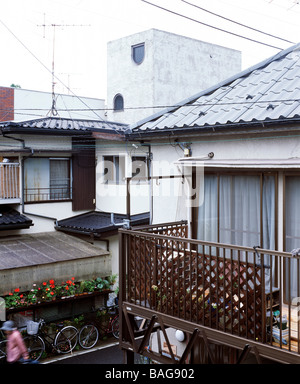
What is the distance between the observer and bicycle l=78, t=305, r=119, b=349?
16.1 metres

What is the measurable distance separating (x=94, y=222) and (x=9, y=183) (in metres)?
4.09

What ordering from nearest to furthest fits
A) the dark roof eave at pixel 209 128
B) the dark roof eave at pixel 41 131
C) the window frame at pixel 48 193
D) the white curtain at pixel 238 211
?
the dark roof eave at pixel 209 128 < the white curtain at pixel 238 211 < the dark roof eave at pixel 41 131 < the window frame at pixel 48 193

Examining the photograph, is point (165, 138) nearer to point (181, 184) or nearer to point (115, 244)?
point (181, 184)

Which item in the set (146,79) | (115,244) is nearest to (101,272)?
(115,244)

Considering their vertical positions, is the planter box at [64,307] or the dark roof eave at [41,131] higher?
the dark roof eave at [41,131]

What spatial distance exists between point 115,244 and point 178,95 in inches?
538

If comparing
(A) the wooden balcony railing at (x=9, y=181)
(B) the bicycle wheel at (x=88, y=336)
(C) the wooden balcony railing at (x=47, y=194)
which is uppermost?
(A) the wooden balcony railing at (x=9, y=181)

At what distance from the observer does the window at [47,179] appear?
742 inches

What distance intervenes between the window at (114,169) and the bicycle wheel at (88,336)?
6741 mm

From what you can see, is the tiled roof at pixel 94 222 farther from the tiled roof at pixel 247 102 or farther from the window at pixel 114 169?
the tiled roof at pixel 247 102

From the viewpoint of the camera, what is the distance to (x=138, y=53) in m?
28.6

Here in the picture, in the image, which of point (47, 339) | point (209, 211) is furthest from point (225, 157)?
point (47, 339)

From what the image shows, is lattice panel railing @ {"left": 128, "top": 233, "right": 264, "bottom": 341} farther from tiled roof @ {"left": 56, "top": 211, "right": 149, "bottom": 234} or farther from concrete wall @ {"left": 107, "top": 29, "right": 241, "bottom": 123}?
concrete wall @ {"left": 107, "top": 29, "right": 241, "bottom": 123}

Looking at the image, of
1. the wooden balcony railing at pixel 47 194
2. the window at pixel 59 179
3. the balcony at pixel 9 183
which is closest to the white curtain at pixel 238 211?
the balcony at pixel 9 183
